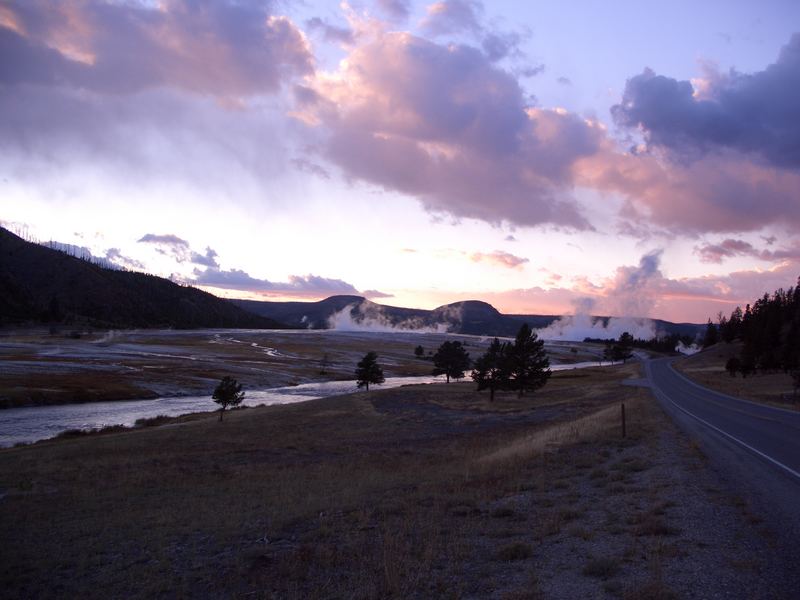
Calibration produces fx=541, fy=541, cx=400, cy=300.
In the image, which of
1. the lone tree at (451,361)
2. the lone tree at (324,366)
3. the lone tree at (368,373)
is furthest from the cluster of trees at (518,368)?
the lone tree at (324,366)

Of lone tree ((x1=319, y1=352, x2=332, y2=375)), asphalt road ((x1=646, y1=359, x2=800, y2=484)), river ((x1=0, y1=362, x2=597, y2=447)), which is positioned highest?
asphalt road ((x1=646, y1=359, x2=800, y2=484))

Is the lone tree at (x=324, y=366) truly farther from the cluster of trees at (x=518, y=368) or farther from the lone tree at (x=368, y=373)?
the cluster of trees at (x=518, y=368)

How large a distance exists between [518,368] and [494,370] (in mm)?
2987

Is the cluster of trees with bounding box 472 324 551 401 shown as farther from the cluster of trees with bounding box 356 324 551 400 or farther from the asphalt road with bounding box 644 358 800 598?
the asphalt road with bounding box 644 358 800 598

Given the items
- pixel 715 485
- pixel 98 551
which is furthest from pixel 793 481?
pixel 98 551

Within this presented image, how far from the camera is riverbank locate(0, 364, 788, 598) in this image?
31.5 ft

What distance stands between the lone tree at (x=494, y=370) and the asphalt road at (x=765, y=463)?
31.0 meters

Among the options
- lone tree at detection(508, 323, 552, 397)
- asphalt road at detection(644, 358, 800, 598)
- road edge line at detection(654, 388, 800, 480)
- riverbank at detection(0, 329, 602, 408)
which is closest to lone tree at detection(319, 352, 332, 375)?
riverbank at detection(0, 329, 602, 408)

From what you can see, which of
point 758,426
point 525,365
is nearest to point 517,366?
point 525,365

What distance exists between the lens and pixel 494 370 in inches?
2672

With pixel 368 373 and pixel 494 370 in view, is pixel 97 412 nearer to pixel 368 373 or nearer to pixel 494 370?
pixel 368 373

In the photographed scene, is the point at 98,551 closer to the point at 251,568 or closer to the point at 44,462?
the point at 251,568

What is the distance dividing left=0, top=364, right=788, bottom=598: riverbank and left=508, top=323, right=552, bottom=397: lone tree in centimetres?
3455

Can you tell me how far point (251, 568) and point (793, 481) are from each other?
13.8 metres
